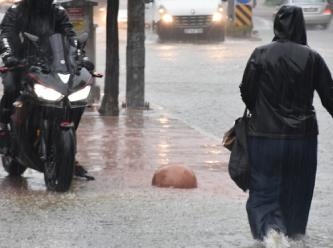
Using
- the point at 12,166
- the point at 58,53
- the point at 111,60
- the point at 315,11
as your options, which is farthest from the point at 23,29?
the point at 315,11

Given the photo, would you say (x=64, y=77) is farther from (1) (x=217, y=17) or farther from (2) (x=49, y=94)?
(1) (x=217, y=17)

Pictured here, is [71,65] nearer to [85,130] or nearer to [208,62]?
[85,130]

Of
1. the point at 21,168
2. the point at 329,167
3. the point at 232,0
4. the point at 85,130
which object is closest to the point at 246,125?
the point at 21,168

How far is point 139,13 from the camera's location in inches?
598

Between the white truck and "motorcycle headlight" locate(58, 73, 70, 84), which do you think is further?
the white truck

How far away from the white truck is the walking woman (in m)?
26.6

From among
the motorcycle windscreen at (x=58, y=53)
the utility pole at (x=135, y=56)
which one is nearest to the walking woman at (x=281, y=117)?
the motorcycle windscreen at (x=58, y=53)

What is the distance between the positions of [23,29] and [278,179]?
3.51 meters

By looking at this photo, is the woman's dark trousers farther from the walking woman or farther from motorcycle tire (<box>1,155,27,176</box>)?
motorcycle tire (<box>1,155,27,176</box>)

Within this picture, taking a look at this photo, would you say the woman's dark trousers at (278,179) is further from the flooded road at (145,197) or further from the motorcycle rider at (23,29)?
the motorcycle rider at (23,29)

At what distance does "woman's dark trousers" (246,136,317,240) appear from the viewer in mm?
6551

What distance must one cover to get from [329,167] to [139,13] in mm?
5231

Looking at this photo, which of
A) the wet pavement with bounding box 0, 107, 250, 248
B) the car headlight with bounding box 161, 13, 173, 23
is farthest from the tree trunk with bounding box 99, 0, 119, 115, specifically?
the car headlight with bounding box 161, 13, 173, 23

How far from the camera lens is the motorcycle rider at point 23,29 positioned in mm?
8992
